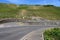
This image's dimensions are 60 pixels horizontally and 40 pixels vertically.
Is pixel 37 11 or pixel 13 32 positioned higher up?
pixel 37 11

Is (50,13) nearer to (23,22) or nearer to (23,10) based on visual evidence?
(23,10)

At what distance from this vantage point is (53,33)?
32.4m

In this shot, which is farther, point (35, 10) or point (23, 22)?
point (35, 10)

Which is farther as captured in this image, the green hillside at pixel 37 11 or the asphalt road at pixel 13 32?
the green hillside at pixel 37 11

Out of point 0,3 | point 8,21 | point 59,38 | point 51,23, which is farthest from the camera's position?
point 0,3

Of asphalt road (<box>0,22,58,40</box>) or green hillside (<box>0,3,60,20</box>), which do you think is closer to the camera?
asphalt road (<box>0,22,58,40</box>)

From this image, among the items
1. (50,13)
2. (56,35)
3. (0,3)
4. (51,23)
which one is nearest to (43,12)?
(50,13)

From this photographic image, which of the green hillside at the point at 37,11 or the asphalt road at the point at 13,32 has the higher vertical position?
the green hillside at the point at 37,11

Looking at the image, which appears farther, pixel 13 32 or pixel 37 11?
pixel 37 11

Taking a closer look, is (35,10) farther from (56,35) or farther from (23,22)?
(56,35)

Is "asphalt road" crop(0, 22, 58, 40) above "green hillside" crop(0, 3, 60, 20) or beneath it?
beneath

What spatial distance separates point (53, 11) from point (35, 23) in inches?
1894

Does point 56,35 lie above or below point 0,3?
below

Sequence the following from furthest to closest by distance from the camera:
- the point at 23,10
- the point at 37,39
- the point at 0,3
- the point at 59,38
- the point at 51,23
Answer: the point at 0,3
the point at 23,10
the point at 51,23
the point at 59,38
the point at 37,39
